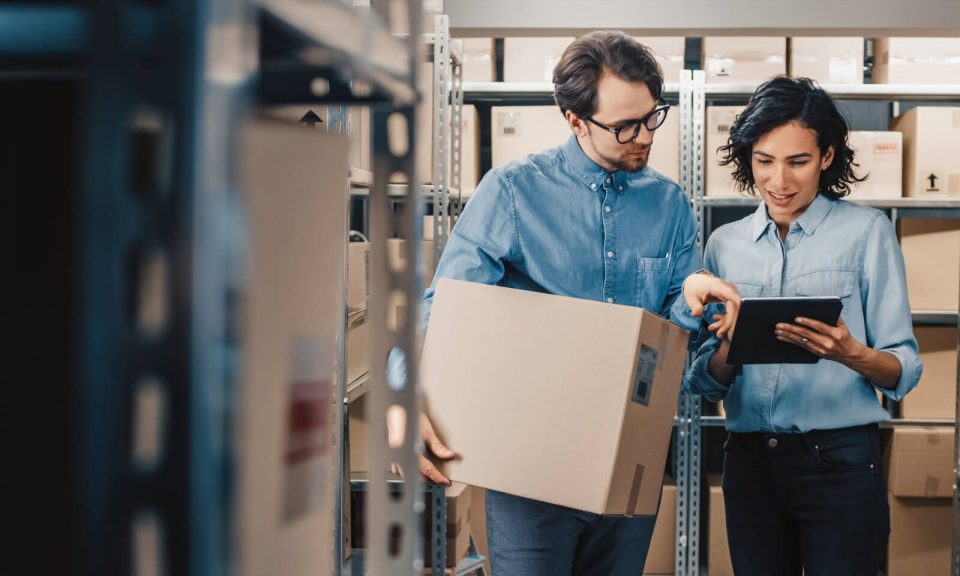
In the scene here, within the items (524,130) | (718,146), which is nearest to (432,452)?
(524,130)

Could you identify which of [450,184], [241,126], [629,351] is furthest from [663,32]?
[241,126]

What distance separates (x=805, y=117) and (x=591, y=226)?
1.98ft

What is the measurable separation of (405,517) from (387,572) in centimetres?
4

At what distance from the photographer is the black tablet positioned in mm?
1550

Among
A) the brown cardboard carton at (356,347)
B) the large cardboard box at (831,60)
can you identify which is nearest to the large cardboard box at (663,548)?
the brown cardboard carton at (356,347)

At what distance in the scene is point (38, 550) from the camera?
1.22ft

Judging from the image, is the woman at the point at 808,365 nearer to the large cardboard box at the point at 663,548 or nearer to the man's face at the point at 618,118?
the man's face at the point at 618,118

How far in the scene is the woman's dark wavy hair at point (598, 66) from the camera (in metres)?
1.52

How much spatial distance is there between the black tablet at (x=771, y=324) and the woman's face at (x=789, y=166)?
0.34 meters

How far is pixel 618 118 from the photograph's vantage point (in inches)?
60.1

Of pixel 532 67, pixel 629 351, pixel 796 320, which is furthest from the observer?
pixel 532 67

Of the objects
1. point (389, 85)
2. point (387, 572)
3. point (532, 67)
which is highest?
point (532, 67)

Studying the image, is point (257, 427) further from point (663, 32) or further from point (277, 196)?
point (663, 32)

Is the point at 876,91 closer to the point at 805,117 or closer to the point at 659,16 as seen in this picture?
the point at 659,16
